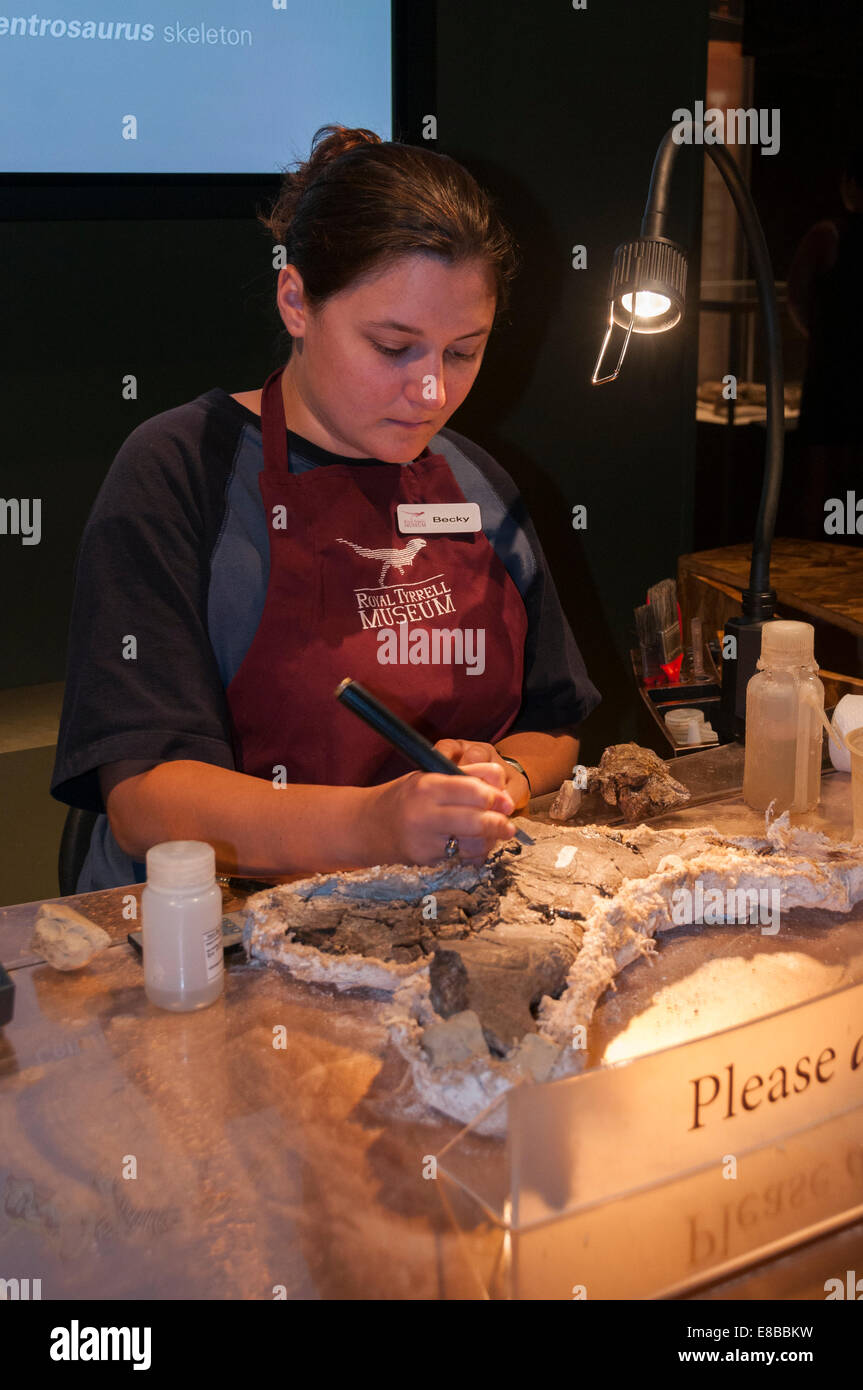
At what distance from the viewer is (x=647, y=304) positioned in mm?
1545

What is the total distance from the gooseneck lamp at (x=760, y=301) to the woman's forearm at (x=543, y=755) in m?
0.23

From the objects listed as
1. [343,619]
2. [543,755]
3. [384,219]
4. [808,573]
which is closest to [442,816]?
[343,619]

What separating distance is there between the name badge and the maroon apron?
0.01m

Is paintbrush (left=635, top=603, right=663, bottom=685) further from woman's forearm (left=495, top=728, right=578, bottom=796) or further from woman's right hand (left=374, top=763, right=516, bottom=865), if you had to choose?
woman's right hand (left=374, top=763, right=516, bottom=865)

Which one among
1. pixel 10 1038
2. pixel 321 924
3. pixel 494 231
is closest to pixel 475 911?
pixel 321 924

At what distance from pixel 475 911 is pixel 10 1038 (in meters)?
0.39

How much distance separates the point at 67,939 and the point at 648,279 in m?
0.99

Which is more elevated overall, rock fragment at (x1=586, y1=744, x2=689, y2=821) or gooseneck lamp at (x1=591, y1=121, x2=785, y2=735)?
gooseneck lamp at (x1=591, y1=121, x2=785, y2=735)

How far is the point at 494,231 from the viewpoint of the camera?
1510 mm

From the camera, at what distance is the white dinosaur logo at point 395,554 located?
1541mm

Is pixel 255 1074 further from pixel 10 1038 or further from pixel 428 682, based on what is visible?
pixel 428 682

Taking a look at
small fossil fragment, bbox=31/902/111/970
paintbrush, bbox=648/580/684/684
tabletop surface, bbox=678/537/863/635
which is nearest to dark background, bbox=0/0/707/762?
tabletop surface, bbox=678/537/863/635

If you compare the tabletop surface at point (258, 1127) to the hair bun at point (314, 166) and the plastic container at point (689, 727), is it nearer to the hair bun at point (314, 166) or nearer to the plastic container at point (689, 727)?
the plastic container at point (689, 727)

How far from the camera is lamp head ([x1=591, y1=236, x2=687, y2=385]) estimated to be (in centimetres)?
146
